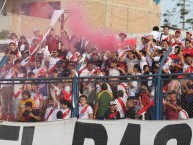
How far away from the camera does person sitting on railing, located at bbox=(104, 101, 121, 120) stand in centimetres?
1068

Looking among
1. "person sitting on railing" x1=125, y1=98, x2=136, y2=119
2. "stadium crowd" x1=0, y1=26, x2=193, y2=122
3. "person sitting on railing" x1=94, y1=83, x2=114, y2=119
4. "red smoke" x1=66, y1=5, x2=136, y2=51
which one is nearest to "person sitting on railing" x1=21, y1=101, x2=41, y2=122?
"stadium crowd" x1=0, y1=26, x2=193, y2=122

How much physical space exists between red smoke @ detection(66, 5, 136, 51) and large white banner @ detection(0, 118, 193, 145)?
12.3 feet

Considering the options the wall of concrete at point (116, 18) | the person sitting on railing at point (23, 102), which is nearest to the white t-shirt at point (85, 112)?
the person sitting on railing at point (23, 102)

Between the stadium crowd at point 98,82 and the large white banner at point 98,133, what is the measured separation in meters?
0.22

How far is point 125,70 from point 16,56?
140 inches

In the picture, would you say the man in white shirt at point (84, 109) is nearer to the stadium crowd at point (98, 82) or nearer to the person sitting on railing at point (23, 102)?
the stadium crowd at point (98, 82)

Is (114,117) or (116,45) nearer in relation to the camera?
(114,117)

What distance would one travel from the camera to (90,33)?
703 inches

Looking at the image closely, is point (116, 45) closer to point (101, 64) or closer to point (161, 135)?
point (101, 64)

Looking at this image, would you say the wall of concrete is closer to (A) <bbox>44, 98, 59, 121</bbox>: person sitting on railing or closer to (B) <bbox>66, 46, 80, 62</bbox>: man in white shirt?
(B) <bbox>66, 46, 80, 62</bbox>: man in white shirt

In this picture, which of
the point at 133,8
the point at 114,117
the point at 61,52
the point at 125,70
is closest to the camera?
the point at 114,117

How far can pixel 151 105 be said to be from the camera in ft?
34.1

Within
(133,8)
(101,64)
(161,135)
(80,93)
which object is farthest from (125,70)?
(133,8)

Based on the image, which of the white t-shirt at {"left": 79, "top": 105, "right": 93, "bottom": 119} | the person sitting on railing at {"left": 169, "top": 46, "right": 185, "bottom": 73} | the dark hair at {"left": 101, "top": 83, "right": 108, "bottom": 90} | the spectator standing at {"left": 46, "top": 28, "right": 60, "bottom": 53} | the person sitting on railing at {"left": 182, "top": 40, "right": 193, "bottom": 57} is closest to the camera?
the dark hair at {"left": 101, "top": 83, "right": 108, "bottom": 90}
